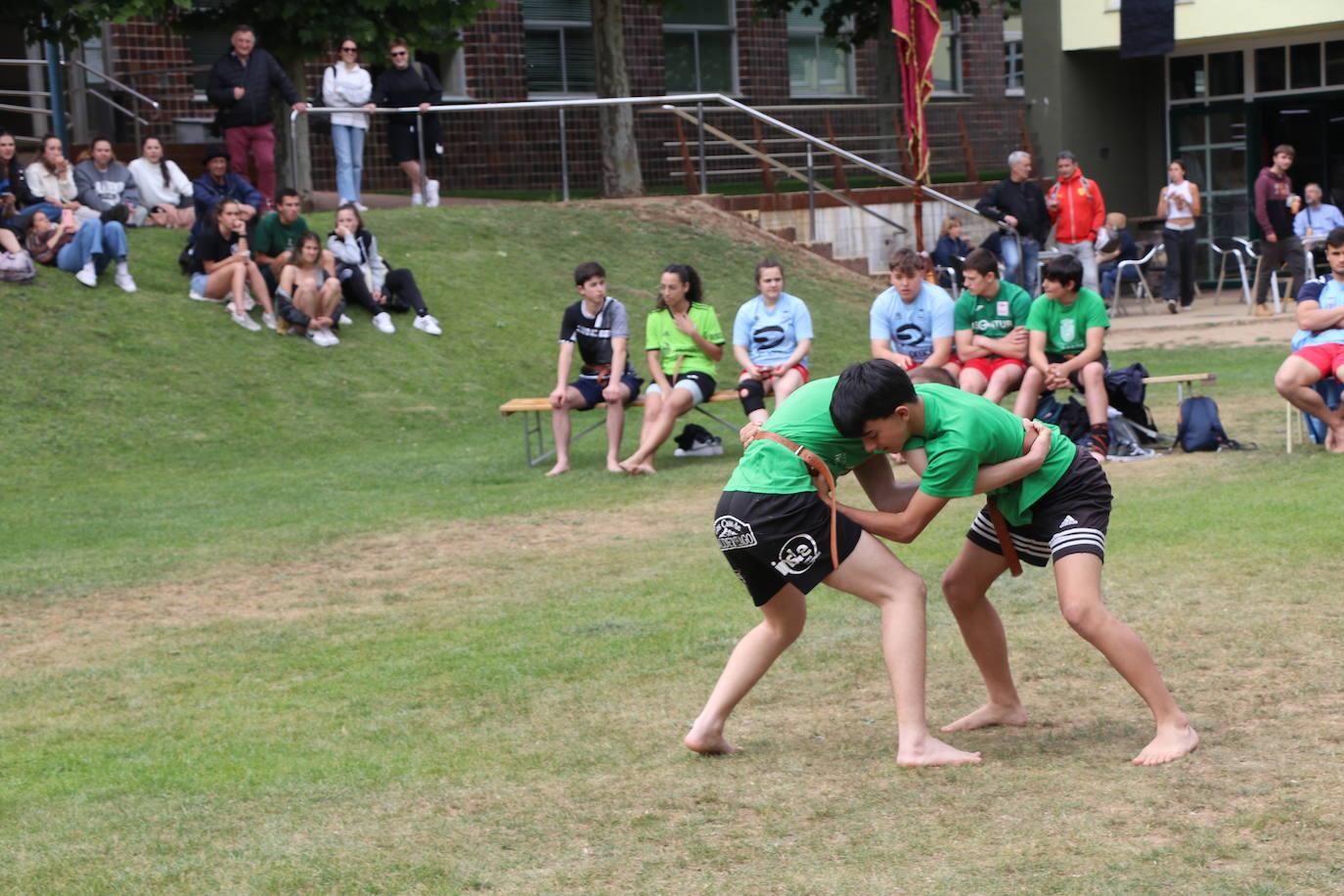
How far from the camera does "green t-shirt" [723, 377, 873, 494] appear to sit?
215 inches

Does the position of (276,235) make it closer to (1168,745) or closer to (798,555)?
(798,555)

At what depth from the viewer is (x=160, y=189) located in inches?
726

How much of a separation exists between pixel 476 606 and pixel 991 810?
12.6 feet

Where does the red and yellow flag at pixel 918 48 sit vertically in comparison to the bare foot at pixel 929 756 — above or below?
above

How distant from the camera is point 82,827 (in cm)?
529

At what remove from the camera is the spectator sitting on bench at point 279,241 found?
16875 millimetres

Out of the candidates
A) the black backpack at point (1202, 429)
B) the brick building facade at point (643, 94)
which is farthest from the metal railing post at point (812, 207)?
the black backpack at point (1202, 429)

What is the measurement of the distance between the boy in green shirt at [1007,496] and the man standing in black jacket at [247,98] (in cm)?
1411

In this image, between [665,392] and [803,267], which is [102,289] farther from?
[803,267]

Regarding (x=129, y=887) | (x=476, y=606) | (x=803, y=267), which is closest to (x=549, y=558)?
(x=476, y=606)

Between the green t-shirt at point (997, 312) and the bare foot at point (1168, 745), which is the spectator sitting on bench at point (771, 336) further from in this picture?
the bare foot at point (1168, 745)

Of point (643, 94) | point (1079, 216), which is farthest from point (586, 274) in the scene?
point (643, 94)

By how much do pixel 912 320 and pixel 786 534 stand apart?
23.5 feet

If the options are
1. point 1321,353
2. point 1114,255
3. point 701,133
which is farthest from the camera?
point 1114,255
